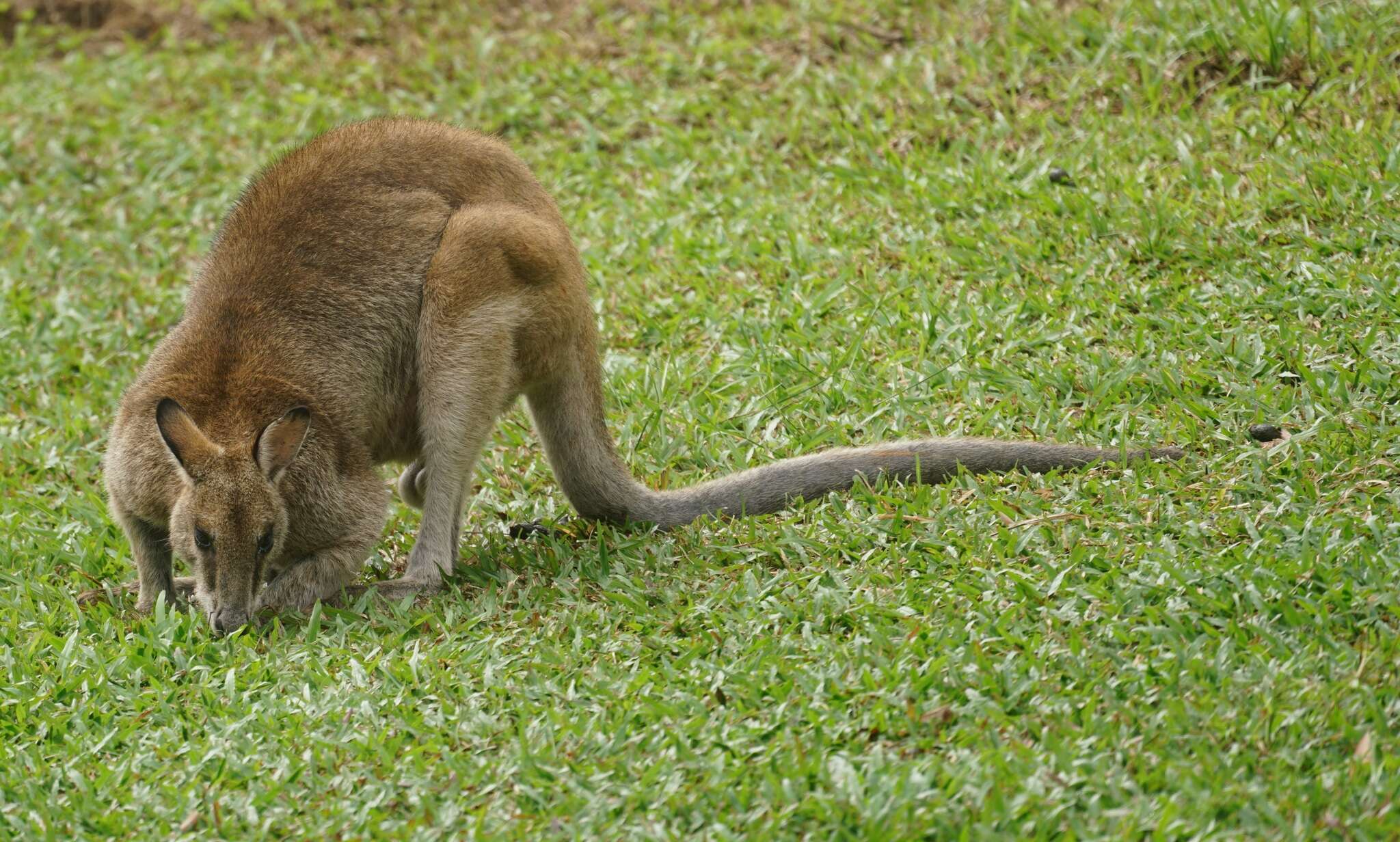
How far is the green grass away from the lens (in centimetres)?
336

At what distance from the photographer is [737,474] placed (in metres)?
4.84

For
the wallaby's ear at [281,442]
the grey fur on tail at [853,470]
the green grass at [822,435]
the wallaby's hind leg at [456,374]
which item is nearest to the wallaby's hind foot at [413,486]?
the green grass at [822,435]

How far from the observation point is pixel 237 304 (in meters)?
4.68

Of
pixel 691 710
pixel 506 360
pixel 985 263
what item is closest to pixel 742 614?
pixel 691 710

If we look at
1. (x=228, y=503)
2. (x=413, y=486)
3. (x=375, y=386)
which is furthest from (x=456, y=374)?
(x=228, y=503)

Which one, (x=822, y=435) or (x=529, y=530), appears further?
(x=822, y=435)

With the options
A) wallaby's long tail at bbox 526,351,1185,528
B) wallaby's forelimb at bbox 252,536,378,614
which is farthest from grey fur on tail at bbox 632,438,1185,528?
wallaby's forelimb at bbox 252,536,378,614

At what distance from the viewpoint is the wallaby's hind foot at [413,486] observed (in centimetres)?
500

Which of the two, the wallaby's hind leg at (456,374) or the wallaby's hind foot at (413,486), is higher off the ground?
the wallaby's hind leg at (456,374)

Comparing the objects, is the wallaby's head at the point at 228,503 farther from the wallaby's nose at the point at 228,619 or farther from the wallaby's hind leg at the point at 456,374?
the wallaby's hind leg at the point at 456,374

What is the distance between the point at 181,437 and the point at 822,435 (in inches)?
83.8

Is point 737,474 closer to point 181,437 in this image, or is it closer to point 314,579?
point 314,579

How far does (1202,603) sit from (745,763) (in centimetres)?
124

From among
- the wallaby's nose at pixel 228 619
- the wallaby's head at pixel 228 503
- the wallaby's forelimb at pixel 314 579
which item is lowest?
the wallaby's forelimb at pixel 314 579
